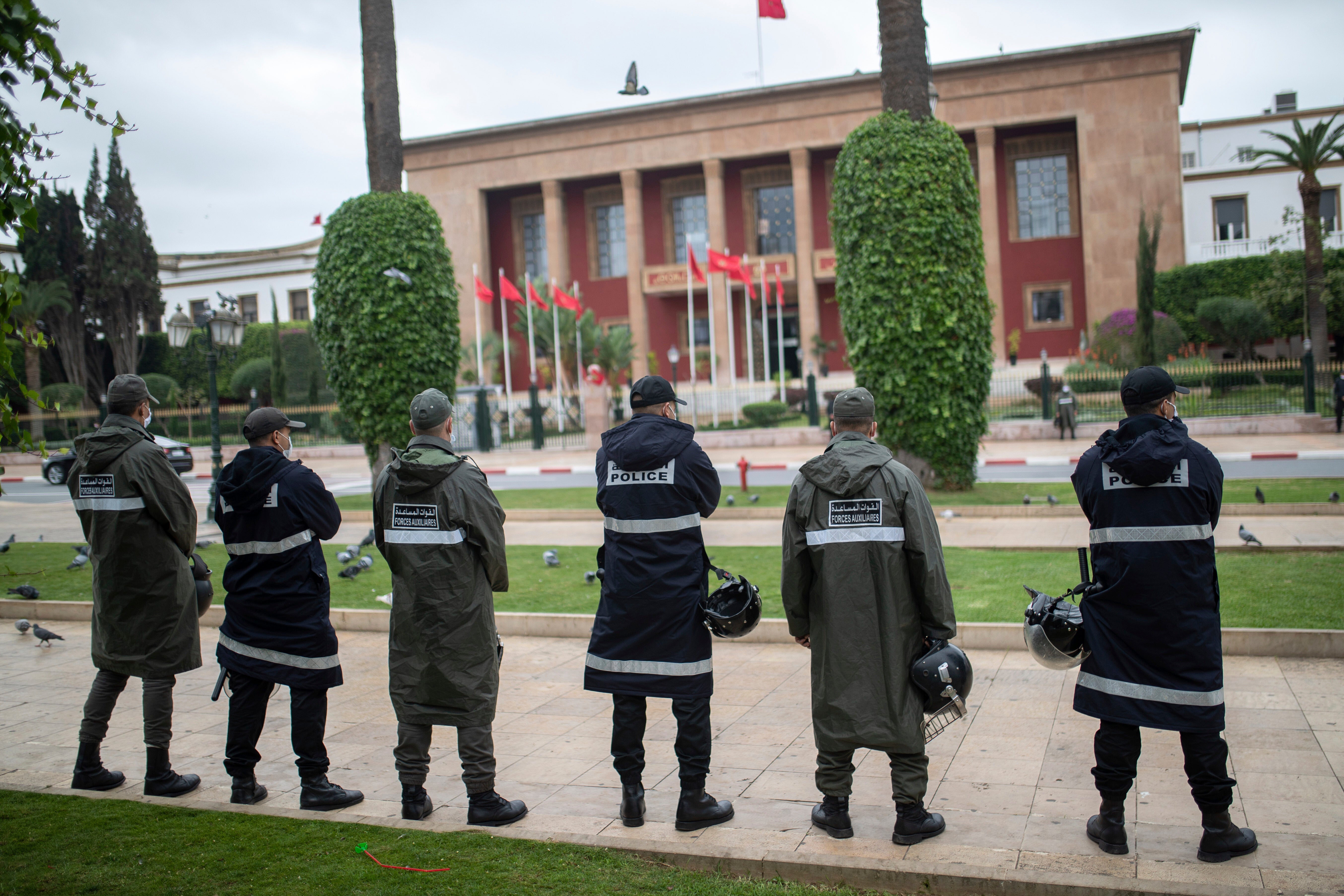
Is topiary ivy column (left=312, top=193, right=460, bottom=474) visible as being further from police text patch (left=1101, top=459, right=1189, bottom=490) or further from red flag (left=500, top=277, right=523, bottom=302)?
red flag (left=500, top=277, right=523, bottom=302)

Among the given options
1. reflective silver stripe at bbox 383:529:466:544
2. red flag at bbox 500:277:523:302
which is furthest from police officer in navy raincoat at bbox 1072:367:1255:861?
red flag at bbox 500:277:523:302

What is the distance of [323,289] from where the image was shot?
16125 millimetres

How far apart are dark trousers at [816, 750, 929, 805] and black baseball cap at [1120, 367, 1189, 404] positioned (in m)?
1.72

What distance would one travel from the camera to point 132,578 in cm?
545

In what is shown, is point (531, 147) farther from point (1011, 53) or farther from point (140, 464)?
point (140, 464)

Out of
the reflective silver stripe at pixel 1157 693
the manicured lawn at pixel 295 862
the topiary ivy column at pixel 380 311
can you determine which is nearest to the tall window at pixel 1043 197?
the topiary ivy column at pixel 380 311

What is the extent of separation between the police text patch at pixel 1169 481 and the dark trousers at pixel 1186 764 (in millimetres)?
945

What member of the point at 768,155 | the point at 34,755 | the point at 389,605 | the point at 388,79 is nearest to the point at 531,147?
the point at 768,155

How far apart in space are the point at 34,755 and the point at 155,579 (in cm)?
156

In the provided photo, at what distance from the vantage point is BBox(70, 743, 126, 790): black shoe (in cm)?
534

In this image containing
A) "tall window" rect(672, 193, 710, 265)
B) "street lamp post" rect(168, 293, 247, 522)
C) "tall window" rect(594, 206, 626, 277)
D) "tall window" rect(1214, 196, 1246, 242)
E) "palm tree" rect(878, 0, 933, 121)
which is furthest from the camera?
"tall window" rect(594, 206, 626, 277)

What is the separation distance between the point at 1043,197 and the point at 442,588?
40811mm

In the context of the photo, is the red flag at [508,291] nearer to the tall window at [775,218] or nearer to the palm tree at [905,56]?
the tall window at [775,218]

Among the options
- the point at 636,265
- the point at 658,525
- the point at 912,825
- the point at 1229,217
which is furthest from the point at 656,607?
the point at 1229,217
